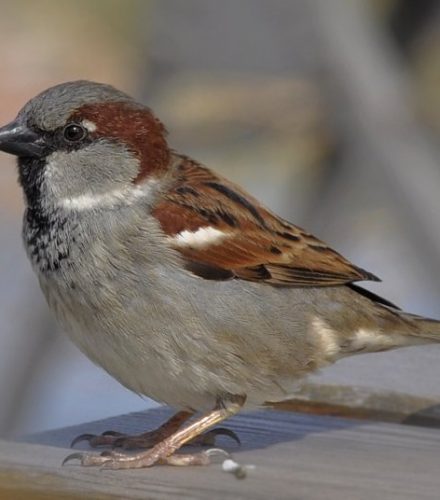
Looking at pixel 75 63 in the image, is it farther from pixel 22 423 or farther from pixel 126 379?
pixel 126 379

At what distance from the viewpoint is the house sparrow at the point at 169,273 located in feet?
11.8

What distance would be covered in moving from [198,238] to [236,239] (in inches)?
5.1

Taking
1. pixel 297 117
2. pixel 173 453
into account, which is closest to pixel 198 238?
pixel 173 453

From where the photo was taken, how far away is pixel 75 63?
13.5 meters

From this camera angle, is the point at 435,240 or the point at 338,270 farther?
the point at 435,240

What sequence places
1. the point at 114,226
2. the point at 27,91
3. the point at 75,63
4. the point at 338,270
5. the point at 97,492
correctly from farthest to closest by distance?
the point at 75,63 → the point at 27,91 → the point at 338,270 → the point at 114,226 → the point at 97,492

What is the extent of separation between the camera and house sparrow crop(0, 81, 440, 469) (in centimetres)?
361

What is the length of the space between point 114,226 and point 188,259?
0.62 feet

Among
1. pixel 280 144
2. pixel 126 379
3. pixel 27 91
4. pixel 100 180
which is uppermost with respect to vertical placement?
pixel 27 91

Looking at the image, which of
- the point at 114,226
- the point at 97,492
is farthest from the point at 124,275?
the point at 97,492

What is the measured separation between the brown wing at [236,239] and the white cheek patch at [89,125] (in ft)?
0.76

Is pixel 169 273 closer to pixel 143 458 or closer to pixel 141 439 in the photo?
pixel 141 439

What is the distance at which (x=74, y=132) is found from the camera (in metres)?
3.85

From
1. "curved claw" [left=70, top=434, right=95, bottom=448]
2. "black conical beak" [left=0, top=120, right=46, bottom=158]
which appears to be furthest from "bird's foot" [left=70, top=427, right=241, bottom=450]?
"black conical beak" [left=0, top=120, right=46, bottom=158]
